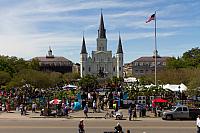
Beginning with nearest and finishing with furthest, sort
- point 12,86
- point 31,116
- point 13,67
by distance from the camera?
point 31,116, point 12,86, point 13,67

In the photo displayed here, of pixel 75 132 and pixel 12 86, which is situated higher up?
pixel 12 86

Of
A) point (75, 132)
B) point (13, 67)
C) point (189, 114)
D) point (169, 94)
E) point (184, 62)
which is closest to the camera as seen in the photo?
point (75, 132)

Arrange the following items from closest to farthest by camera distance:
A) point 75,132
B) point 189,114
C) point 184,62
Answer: point 75,132 → point 189,114 → point 184,62

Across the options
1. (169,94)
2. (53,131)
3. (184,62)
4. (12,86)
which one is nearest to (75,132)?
(53,131)

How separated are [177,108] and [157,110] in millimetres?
4104

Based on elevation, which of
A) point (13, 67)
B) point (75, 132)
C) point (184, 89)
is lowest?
point (75, 132)

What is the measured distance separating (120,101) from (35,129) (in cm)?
2056

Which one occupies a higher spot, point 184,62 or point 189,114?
point 184,62

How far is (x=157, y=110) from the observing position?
41.2 meters

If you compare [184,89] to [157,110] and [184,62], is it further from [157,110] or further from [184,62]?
[184,62]

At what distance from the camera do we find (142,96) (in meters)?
49.3

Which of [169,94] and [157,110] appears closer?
[157,110]

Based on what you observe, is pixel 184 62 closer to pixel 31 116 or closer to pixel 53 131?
pixel 31 116

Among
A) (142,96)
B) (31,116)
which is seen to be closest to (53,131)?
(31,116)
